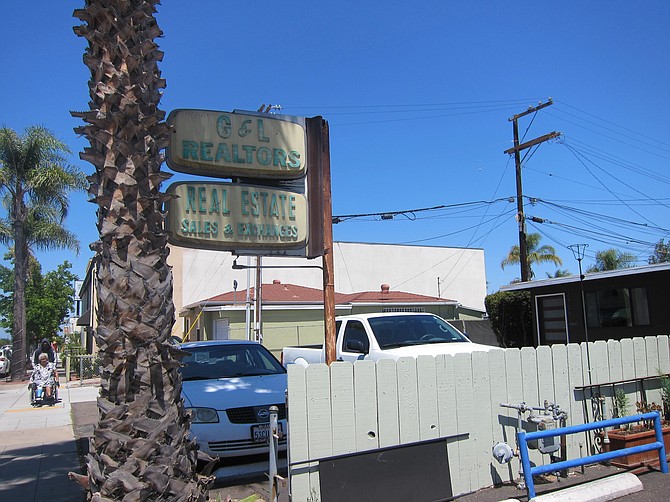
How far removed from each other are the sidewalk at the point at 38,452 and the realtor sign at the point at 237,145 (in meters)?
3.81

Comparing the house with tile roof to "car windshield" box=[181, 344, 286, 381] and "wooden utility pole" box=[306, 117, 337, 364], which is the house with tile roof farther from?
"wooden utility pole" box=[306, 117, 337, 364]

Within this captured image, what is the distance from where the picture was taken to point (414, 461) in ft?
18.3

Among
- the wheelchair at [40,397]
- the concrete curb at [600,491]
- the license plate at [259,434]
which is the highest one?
the license plate at [259,434]

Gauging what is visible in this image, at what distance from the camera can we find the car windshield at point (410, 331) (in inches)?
339

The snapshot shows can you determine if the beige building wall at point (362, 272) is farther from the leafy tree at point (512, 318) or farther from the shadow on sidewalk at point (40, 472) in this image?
the shadow on sidewalk at point (40, 472)

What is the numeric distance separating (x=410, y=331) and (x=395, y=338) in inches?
13.0

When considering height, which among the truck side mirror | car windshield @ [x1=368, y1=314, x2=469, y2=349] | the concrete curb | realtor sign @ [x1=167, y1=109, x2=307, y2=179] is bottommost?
the concrete curb

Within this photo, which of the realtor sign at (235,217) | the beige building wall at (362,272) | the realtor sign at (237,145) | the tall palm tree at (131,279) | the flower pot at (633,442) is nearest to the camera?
the tall palm tree at (131,279)

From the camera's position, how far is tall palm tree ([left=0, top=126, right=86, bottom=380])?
24.8 m

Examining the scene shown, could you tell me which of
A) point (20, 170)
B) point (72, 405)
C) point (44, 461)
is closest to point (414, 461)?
point (44, 461)

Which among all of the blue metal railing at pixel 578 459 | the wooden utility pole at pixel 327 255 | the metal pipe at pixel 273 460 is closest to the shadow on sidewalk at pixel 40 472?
the metal pipe at pixel 273 460

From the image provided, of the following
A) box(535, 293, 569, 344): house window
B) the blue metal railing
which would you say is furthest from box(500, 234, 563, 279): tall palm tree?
the blue metal railing

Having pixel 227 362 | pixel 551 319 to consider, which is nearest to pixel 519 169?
pixel 551 319

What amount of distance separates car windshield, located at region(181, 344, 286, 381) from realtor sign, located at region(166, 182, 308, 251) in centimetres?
241
